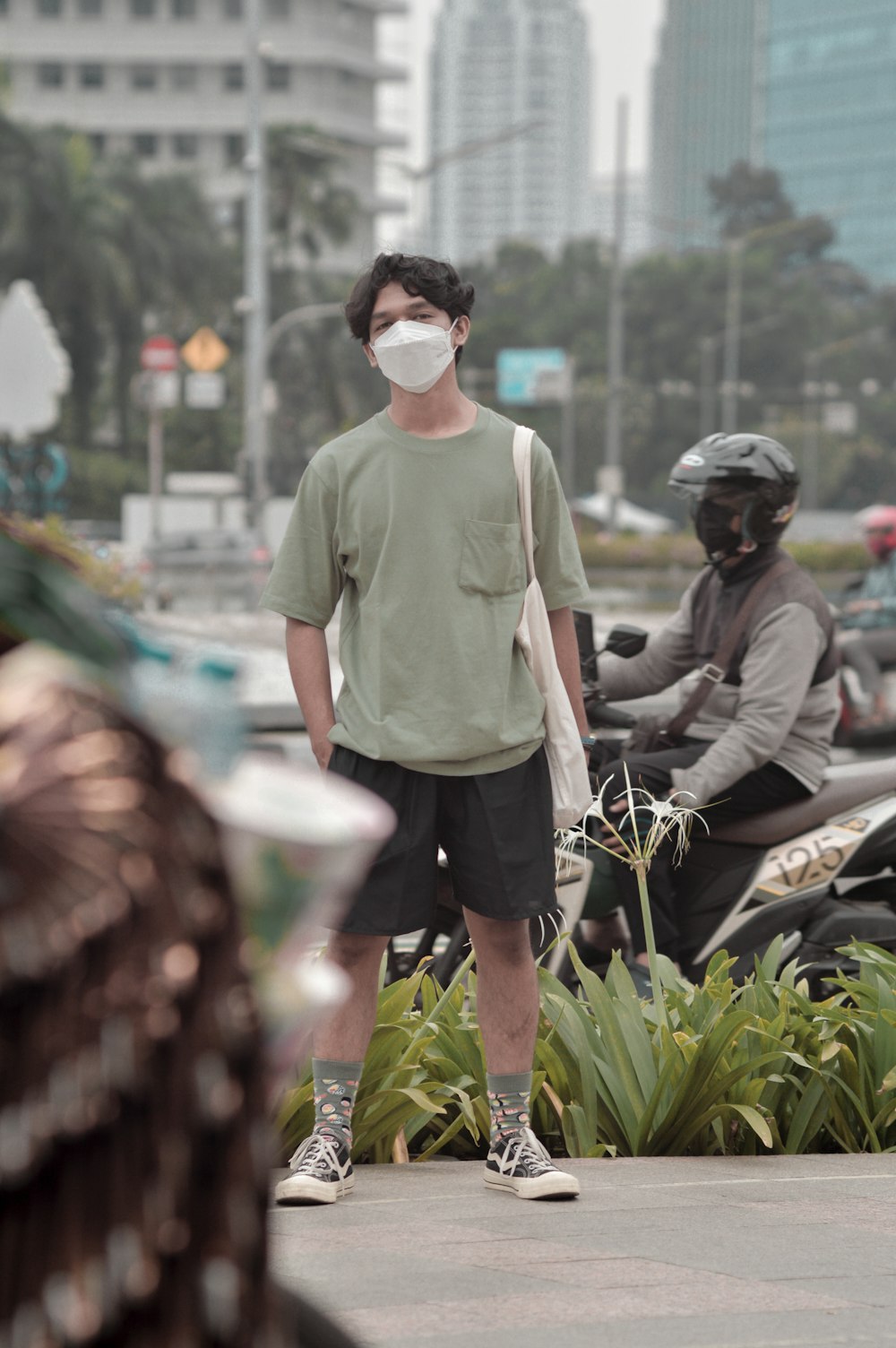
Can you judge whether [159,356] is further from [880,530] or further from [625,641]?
[625,641]

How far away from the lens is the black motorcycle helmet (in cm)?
529

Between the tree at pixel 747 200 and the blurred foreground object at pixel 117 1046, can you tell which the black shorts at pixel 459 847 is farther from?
the tree at pixel 747 200

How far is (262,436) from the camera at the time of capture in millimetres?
30750

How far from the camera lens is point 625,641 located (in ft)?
17.3

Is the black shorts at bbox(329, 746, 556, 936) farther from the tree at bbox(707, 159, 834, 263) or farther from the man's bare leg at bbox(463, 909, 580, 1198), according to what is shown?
the tree at bbox(707, 159, 834, 263)

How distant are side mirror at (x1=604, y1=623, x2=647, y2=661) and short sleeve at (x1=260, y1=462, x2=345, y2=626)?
1452 mm

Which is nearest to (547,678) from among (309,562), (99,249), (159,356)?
(309,562)

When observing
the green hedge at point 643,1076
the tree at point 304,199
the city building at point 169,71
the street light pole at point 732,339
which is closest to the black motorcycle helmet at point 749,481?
the green hedge at point 643,1076

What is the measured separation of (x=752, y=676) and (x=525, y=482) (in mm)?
1521

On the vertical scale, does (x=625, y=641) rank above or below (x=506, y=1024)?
above

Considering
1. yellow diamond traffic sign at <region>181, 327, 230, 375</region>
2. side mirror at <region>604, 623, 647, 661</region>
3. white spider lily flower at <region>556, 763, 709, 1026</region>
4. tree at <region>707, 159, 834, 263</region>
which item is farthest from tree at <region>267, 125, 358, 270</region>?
white spider lily flower at <region>556, 763, 709, 1026</region>

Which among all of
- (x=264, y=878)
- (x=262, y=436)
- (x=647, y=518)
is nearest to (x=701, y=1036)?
(x=264, y=878)

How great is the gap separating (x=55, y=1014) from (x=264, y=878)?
20cm

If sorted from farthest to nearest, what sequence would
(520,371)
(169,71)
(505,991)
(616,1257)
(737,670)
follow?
(169,71), (520,371), (737,670), (505,991), (616,1257)
